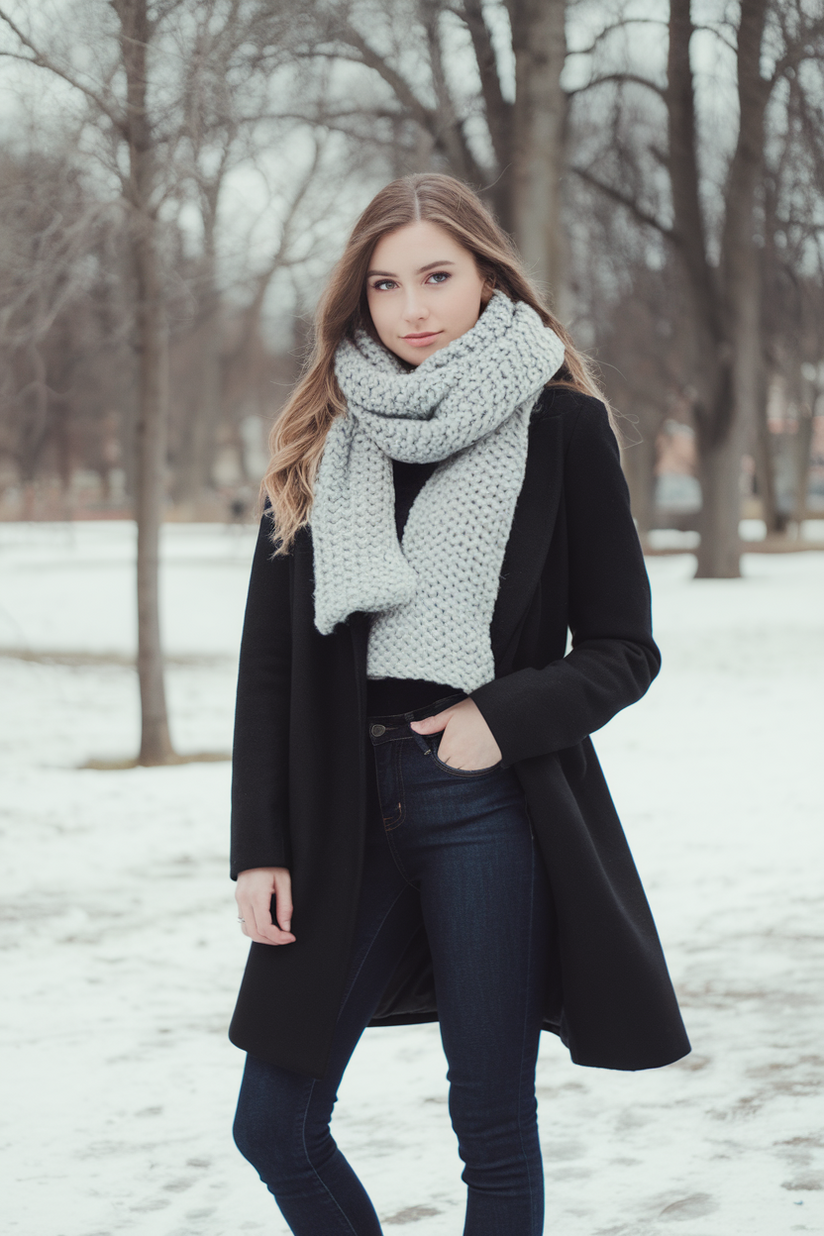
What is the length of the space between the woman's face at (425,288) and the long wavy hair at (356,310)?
0.02 metres

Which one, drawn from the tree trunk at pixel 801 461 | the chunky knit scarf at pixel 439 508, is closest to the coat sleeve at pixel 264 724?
the chunky knit scarf at pixel 439 508

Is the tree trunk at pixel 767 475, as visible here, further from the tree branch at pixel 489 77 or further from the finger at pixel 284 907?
the finger at pixel 284 907

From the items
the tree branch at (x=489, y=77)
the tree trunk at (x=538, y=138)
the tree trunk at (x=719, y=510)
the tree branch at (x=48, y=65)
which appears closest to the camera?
the tree branch at (x=48, y=65)

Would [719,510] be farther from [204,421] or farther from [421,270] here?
[204,421]

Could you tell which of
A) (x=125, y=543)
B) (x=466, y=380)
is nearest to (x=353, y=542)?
(x=466, y=380)

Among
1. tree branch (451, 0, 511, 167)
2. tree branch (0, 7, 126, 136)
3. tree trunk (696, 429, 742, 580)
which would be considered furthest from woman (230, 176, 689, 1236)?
tree trunk (696, 429, 742, 580)

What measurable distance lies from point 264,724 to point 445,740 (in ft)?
0.98

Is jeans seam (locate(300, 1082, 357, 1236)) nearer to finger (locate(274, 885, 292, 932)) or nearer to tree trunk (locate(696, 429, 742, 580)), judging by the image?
finger (locate(274, 885, 292, 932))

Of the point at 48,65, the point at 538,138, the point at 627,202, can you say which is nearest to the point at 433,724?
the point at 48,65

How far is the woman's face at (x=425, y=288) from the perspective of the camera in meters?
2.10

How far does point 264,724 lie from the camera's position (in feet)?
6.81

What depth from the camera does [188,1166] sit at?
10.3ft

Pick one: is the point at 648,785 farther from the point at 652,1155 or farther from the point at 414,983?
the point at 414,983

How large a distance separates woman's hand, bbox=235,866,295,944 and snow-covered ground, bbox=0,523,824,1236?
1121 mm
